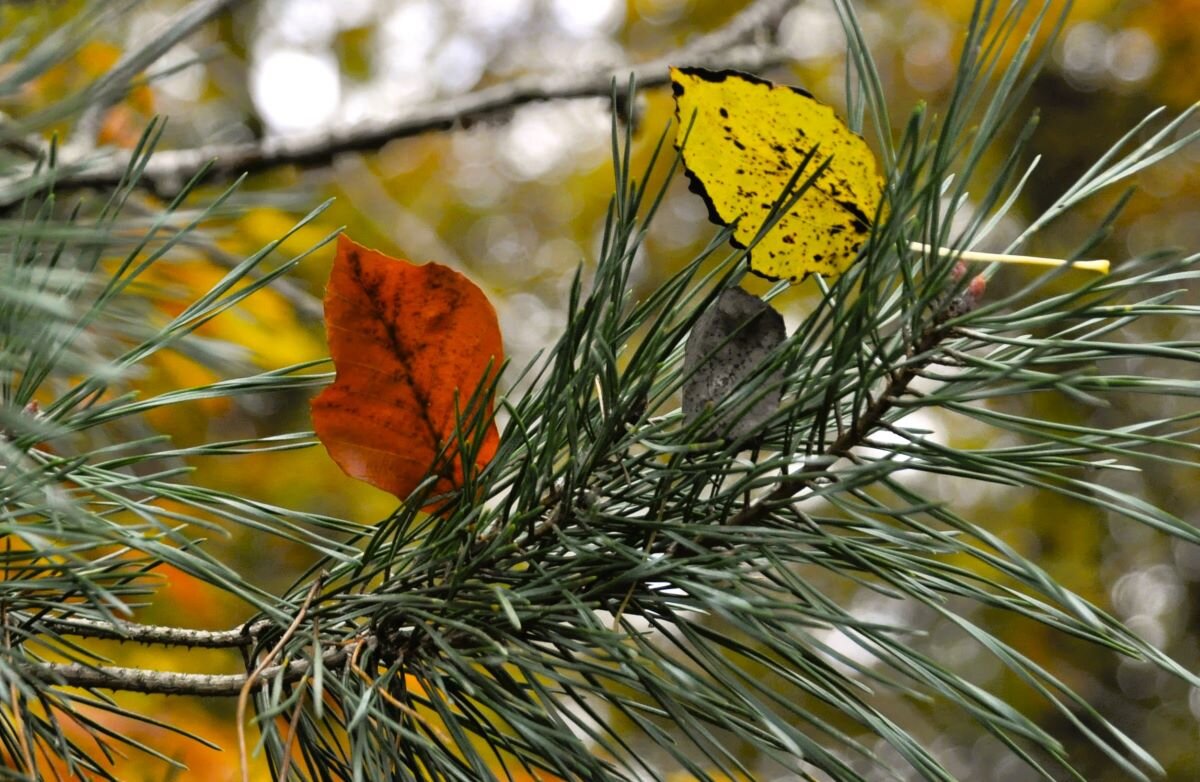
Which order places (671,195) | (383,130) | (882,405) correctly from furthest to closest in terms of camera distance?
(671,195) < (383,130) < (882,405)

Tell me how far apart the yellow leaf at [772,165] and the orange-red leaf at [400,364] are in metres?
0.11

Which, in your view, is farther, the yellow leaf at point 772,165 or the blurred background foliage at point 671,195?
the blurred background foliage at point 671,195

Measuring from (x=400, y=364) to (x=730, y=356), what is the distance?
145 mm

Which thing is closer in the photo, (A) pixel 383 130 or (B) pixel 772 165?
(B) pixel 772 165

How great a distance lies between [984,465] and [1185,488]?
3.59m

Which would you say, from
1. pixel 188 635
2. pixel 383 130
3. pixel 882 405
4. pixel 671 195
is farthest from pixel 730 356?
pixel 671 195

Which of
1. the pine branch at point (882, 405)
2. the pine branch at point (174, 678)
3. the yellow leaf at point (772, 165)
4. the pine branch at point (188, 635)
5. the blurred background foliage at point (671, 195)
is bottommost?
the pine branch at point (174, 678)

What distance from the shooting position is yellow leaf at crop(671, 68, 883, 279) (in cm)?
39

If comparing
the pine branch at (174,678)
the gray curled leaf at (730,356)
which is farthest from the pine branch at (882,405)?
the pine branch at (174,678)

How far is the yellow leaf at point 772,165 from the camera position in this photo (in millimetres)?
393

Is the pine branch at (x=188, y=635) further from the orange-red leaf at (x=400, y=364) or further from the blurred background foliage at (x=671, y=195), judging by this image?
the blurred background foliage at (x=671, y=195)

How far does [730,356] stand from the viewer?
41 centimetres

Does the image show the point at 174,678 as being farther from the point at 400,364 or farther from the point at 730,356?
the point at 730,356

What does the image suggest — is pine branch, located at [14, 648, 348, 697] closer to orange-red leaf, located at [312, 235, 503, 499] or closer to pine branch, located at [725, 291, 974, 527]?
orange-red leaf, located at [312, 235, 503, 499]
